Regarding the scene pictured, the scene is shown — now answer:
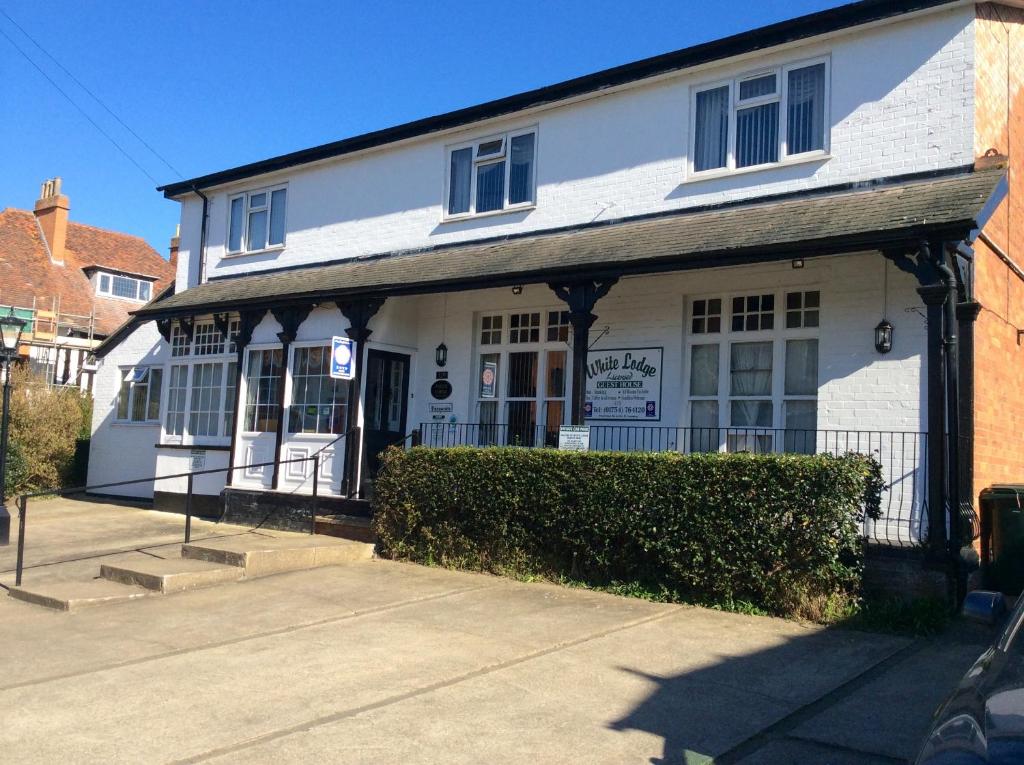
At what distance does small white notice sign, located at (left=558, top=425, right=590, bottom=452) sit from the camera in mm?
10828

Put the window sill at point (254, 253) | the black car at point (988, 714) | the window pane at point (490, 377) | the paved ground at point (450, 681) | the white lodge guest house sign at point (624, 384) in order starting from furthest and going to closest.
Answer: the window sill at point (254, 253)
the window pane at point (490, 377)
the white lodge guest house sign at point (624, 384)
the paved ground at point (450, 681)
the black car at point (988, 714)

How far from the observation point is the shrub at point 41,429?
19703 mm

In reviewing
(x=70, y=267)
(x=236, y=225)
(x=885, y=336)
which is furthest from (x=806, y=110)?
(x=70, y=267)

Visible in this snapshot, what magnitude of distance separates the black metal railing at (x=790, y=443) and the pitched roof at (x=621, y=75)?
4.67 m

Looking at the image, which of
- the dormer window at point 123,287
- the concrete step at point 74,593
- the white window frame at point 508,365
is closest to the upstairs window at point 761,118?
the white window frame at point 508,365

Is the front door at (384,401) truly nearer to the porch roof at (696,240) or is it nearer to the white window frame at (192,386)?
the porch roof at (696,240)

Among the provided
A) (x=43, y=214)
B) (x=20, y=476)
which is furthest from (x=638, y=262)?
(x=43, y=214)

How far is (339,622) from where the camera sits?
8.67 m

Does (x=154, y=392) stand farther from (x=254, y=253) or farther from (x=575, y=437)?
(x=575, y=437)

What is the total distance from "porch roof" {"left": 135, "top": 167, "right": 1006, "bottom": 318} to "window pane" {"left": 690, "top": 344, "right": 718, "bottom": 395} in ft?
5.18

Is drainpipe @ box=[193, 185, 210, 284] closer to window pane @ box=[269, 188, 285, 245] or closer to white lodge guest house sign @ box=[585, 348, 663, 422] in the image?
window pane @ box=[269, 188, 285, 245]

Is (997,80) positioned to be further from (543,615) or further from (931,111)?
(543,615)

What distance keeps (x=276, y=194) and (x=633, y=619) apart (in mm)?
11733

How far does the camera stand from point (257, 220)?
17.5 metres
